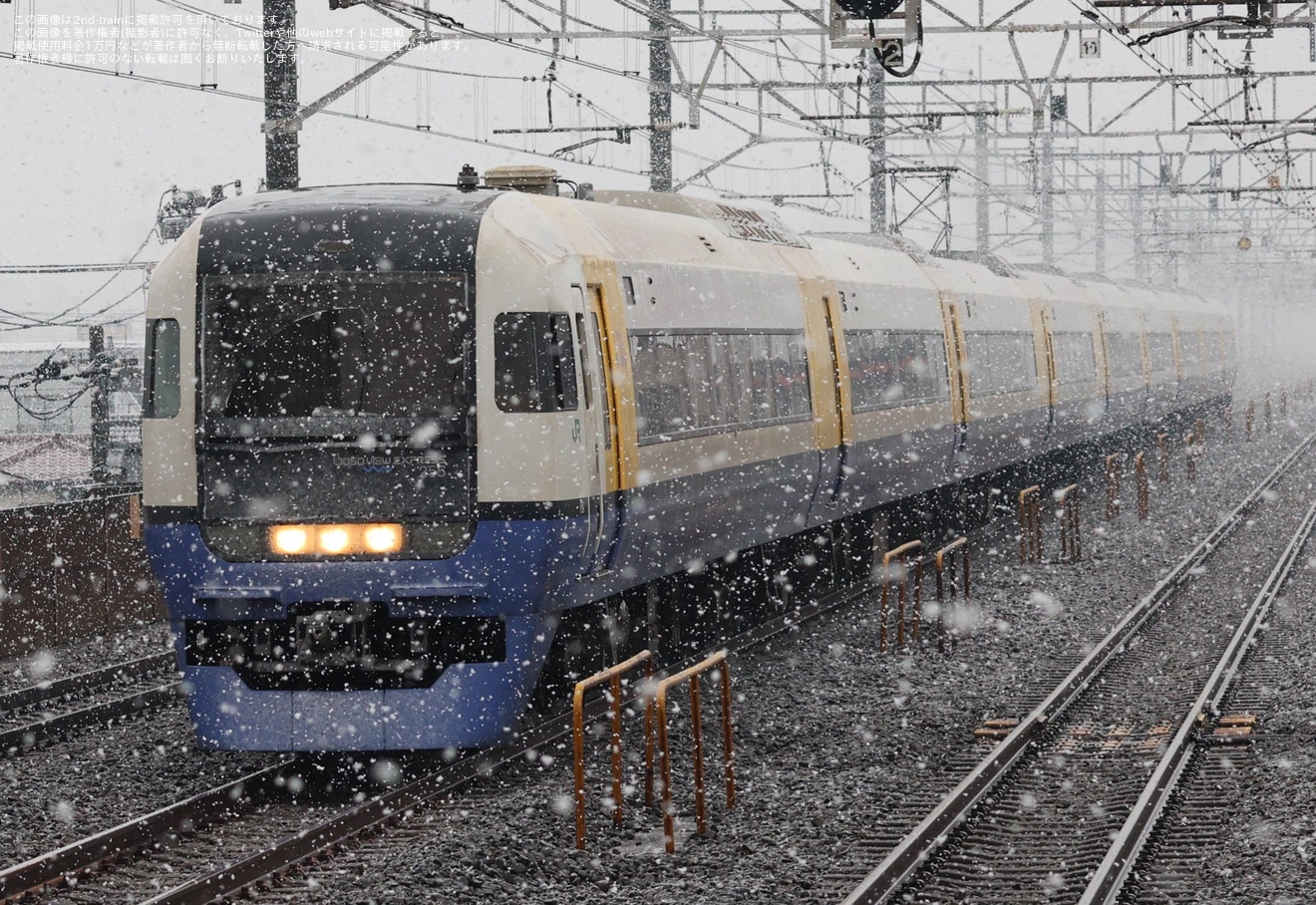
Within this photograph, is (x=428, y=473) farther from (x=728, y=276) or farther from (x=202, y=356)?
(x=728, y=276)

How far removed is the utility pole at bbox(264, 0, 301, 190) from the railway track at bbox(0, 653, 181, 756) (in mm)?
4589

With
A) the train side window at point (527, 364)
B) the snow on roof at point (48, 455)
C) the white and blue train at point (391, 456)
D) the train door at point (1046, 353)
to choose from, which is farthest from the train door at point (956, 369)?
the snow on roof at point (48, 455)

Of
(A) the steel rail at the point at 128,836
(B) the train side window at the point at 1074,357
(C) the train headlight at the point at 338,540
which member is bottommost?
(A) the steel rail at the point at 128,836

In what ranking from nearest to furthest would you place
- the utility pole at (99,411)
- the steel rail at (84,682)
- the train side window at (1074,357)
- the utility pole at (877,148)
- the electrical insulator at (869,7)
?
the steel rail at (84,682), the electrical insulator at (869,7), the utility pole at (99,411), the train side window at (1074,357), the utility pole at (877,148)

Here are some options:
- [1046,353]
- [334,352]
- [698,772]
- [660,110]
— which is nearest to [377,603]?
[334,352]

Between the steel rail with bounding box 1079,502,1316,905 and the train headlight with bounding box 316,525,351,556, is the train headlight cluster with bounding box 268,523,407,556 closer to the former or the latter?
the train headlight with bounding box 316,525,351,556

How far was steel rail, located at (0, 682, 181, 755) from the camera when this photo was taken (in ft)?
34.2

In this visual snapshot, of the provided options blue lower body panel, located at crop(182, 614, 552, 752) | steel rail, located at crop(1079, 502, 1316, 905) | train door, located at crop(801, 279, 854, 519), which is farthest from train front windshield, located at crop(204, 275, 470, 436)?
train door, located at crop(801, 279, 854, 519)

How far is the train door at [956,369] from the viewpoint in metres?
19.9

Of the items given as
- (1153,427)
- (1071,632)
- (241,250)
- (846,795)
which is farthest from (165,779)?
(1153,427)

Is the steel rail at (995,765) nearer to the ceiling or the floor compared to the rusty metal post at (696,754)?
nearer to the floor

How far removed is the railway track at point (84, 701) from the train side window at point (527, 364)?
349 cm

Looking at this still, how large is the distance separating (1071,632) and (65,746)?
7963 millimetres

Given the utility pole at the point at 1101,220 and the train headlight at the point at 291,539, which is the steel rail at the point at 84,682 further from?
the utility pole at the point at 1101,220
